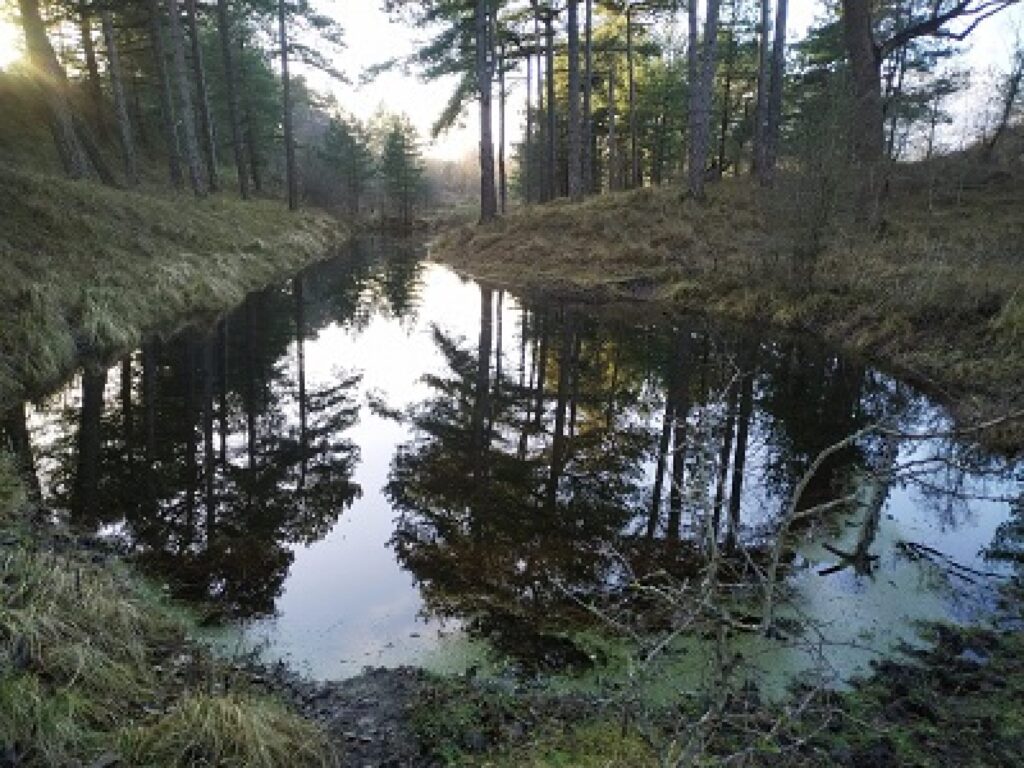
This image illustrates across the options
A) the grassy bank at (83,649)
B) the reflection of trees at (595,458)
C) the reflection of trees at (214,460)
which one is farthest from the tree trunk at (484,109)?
the grassy bank at (83,649)

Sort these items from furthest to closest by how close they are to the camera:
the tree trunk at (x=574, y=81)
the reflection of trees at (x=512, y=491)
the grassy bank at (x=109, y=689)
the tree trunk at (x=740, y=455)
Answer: the tree trunk at (x=574, y=81)
the tree trunk at (x=740, y=455)
the reflection of trees at (x=512, y=491)
the grassy bank at (x=109, y=689)

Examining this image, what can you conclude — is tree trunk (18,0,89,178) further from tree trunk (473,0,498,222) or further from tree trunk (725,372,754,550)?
tree trunk (725,372,754,550)

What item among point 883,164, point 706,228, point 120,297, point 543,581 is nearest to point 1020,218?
point 883,164

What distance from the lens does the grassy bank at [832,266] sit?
902 centimetres

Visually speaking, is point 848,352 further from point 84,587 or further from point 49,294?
point 49,294

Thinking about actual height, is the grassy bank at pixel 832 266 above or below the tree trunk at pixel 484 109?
below

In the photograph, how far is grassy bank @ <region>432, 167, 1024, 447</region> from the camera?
355 inches

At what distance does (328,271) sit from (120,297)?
1214cm

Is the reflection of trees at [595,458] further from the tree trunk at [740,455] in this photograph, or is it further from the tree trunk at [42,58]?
the tree trunk at [42,58]

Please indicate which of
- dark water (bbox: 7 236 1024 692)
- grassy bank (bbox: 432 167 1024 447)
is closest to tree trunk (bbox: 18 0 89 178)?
dark water (bbox: 7 236 1024 692)

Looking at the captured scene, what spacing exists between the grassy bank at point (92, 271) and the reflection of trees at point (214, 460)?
62cm

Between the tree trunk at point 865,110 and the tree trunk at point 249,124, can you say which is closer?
the tree trunk at point 865,110

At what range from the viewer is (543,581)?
4766 millimetres

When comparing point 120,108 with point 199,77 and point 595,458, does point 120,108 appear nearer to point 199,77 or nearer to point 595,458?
point 199,77
